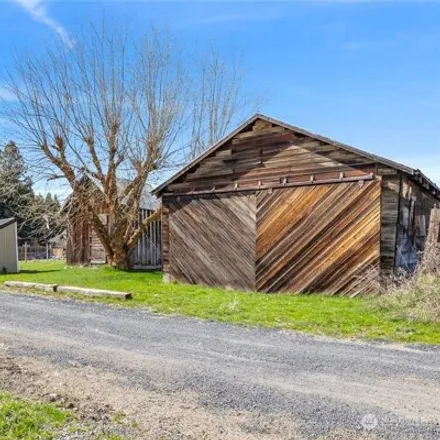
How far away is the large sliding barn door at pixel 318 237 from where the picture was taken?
1148 cm

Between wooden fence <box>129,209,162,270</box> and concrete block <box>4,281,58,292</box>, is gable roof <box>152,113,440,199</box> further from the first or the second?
wooden fence <box>129,209,162,270</box>

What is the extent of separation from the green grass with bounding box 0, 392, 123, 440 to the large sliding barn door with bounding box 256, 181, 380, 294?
901cm

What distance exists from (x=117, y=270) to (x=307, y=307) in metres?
11.7

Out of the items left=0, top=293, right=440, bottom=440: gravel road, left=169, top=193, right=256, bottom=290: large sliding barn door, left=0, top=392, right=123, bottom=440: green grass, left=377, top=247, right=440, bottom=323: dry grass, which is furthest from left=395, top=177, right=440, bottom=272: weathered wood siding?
left=0, top=392, right=123, bottom=440: green grass

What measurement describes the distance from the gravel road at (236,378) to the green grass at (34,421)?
0.45 m

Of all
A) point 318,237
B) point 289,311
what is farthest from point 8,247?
point 289,311

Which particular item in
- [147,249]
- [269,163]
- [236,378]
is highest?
[269,163]

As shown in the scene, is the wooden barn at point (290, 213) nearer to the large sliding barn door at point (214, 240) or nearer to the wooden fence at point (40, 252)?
the large sliding barn door at point (214, 240)

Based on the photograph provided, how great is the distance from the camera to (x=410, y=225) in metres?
12.0

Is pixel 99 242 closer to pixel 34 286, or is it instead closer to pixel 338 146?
pixel 34 286

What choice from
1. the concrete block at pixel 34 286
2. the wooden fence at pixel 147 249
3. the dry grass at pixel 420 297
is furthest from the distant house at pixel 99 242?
the dry grass at pixel 420 297

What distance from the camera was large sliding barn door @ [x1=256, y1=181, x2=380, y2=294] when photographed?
11.5m

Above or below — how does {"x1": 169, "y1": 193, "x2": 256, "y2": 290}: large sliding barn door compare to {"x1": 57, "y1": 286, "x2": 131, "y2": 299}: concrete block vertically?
above

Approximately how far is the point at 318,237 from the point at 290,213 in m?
1.03
